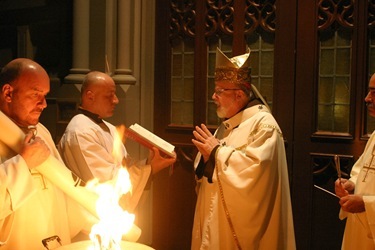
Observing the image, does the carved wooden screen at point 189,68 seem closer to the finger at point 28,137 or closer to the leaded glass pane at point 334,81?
the leaded glass pane at point 334,81

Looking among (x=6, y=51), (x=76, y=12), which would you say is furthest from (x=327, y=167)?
Answer: (x=6, y=51)

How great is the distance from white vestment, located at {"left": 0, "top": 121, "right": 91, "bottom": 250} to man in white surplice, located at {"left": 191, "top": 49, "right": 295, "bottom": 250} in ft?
4.39

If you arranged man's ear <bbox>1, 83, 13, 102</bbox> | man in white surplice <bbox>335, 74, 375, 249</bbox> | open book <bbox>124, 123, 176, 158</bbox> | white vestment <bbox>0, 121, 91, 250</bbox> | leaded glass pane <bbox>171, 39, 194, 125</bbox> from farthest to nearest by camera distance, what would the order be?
leaded glass pane <bbox>171, 39, 194, 125</bbox> → open book <bbox>124, 123, 176, 158</bbox> → man in white surplice <bbox>335, 74, 375, 249</bbox> → man's ear <bbox>1, 83, 13, 102</bbox> → white vestment <bbox>0, 121, 91, 250</bbox>

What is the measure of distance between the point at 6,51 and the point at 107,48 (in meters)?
1.51

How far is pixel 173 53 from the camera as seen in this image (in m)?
5.17

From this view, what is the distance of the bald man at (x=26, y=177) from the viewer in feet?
6.23

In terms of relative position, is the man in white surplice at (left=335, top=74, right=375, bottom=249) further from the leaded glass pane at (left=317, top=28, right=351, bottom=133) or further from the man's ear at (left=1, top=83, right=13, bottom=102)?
the man's ear at (left=1, top=83, right=13, bottom=102)

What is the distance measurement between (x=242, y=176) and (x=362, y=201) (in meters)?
0.78

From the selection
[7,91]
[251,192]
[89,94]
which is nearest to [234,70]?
[251,192]

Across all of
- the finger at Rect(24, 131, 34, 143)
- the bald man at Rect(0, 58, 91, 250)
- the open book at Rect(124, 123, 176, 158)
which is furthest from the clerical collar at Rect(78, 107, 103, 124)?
the finger at Rect(24, 131, 34, 143)

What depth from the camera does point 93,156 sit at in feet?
11.6

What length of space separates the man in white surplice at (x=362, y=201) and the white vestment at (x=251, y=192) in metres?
0.45

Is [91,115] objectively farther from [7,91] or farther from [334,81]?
[334,81]

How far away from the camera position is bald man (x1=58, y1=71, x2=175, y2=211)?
3533 millimetres
